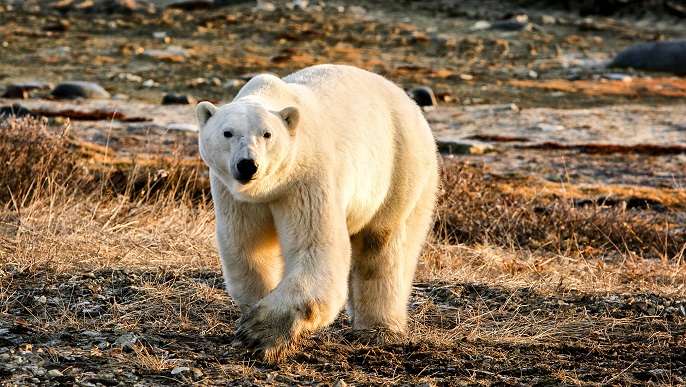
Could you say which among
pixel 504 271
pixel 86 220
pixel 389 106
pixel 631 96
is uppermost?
pixel 389 106

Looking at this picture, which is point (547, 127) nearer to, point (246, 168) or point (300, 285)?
point (300, 285)

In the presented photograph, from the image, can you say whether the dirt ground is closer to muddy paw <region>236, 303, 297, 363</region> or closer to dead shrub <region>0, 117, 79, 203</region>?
muddy paw <region>236, 303, 297, 363</region>

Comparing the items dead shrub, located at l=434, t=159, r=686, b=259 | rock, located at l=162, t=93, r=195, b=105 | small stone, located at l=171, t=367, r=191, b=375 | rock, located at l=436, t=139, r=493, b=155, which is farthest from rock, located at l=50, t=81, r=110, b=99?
small stone, located at l=171, t=367, r=191, b=375

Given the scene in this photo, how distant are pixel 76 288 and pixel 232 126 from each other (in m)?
1.82

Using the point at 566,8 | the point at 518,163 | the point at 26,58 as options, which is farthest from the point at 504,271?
the point at 566,8

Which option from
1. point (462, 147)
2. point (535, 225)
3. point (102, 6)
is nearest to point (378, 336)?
point (535, 225)

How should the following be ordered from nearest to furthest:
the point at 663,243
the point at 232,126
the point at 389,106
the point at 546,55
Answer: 1. the point at 232,126
2. the point at 389,106
3. the point at 663,243
4. the point at 546,55

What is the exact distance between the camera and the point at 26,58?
2189 cm

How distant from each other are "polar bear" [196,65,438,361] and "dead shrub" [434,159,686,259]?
8.83ft

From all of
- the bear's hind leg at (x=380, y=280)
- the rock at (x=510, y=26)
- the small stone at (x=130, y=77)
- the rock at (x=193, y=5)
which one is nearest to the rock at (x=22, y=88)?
the small stone at (x=130, y=77)

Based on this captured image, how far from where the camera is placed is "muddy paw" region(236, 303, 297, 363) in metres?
4.10

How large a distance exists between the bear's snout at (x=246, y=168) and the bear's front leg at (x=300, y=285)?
14.8 inches

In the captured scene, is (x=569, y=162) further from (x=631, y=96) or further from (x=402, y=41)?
(x=402, y=41)

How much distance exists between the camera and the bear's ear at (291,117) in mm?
4125
